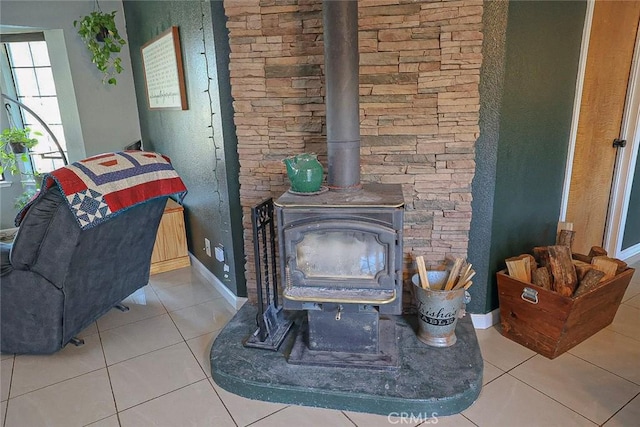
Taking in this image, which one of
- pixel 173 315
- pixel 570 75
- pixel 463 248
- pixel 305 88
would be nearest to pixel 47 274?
pixel 173 315

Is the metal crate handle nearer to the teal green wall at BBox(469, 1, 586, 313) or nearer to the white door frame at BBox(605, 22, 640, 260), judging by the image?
the teal green wall at BBox(469, 1, 586, 313)

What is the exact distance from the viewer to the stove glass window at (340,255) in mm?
1707

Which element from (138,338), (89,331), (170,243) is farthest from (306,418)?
(170,243)

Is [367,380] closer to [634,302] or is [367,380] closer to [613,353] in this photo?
[613,353]

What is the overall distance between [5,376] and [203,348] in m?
0.92

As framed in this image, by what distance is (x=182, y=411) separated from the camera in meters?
1.70

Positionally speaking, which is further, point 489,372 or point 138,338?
point 138,338

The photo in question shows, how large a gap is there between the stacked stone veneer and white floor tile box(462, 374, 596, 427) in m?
0.67

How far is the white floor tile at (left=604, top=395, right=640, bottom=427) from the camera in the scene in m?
1.57

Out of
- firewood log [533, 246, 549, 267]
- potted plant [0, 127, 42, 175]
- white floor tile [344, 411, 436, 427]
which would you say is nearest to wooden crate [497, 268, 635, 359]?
firewood log [533, 246, 549, 267]

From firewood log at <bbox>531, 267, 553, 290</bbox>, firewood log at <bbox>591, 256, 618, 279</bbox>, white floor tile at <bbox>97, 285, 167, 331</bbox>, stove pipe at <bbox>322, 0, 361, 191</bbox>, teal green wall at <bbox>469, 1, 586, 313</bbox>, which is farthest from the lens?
white floor tile at <bbox>97, 285, 167, 331</bbox>

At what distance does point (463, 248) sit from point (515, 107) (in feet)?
2.47

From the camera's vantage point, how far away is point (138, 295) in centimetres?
283

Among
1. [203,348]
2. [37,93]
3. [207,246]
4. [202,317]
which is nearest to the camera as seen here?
[203,348]
